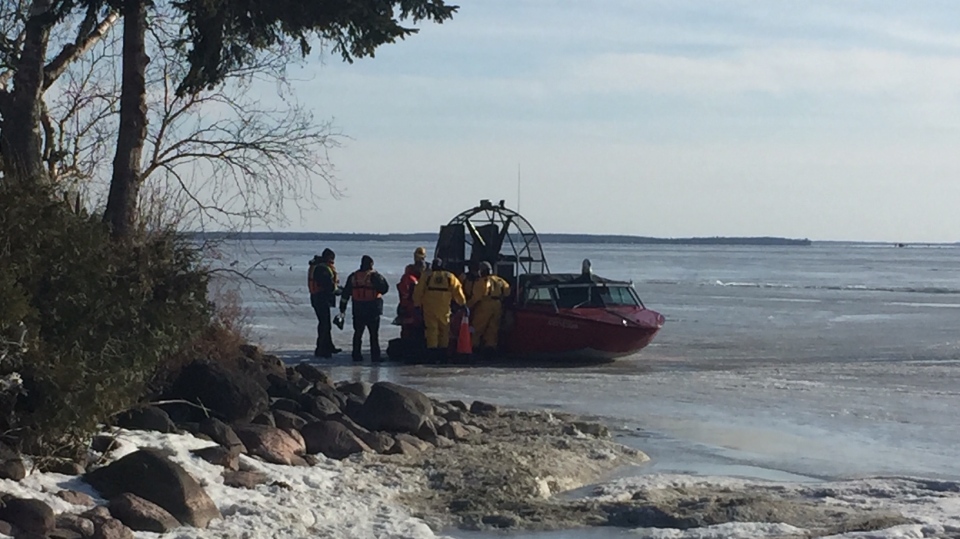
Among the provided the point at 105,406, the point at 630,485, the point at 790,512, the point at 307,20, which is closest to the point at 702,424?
the point at 630,485

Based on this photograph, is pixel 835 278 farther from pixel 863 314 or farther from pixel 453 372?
pixel 453 372

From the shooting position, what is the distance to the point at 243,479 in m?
8.74

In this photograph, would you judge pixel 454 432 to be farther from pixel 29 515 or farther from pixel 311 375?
pixel 29 515

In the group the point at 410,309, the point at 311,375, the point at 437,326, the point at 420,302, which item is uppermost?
the point at 420,302

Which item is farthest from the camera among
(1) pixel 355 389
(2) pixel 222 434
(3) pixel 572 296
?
(3) pixel 572 296

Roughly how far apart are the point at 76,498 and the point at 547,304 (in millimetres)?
13345

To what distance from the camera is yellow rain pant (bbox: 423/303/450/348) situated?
19.7 metres

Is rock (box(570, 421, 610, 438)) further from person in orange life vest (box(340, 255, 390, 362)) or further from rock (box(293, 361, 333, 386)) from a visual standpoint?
person in orange life vest (box(340, 255, 390, 362))

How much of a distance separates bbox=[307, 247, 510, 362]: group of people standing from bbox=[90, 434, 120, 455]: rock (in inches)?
424

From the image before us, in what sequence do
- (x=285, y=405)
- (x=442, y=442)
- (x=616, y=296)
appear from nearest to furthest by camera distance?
1. (x=442, y=442)
2. (x=285, y=405)
3. (x=616, y=296)

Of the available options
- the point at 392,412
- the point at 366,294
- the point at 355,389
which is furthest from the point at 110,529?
the point at 366,294

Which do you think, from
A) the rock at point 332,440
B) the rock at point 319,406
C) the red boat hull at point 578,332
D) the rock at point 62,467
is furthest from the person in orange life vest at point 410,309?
the rock at point 62,467

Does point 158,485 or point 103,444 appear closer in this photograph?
point 158,485

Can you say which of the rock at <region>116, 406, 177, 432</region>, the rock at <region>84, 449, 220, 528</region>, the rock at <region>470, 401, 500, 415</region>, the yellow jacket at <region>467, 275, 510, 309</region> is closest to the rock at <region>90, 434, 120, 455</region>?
the rock at <region>84, 449, 220, 528</region>
